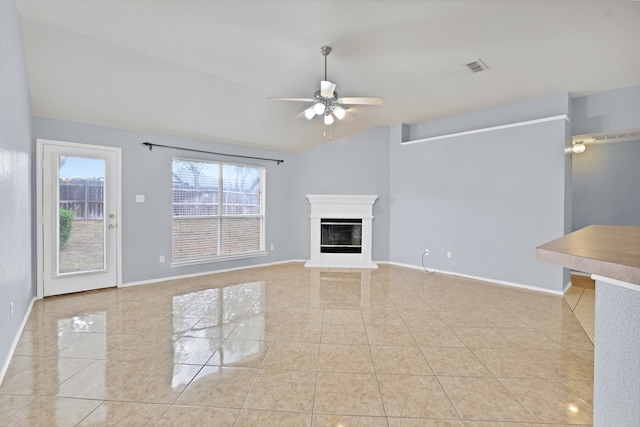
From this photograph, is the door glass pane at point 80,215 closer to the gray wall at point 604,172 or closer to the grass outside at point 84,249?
the grass outside at point 84,249

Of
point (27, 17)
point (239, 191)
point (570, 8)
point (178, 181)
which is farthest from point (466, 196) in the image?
point (27, 17)

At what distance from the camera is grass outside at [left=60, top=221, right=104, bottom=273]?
4039mm

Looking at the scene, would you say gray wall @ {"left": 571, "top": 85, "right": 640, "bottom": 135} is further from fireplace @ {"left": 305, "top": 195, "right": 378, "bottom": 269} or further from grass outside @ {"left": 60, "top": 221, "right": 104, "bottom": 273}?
grass outside @ {"left": 60, "top": 221, "right": 104, "bottom": 273}

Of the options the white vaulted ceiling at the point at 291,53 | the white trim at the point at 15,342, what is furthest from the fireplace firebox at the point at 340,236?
the white trim at the point at 15,342

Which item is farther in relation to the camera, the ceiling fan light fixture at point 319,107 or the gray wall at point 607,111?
the gray wall at point 607,111

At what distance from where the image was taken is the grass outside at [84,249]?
404 centimetres

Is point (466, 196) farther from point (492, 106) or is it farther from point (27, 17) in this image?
point (27, 17)

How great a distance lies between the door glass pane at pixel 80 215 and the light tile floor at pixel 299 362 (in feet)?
1.62

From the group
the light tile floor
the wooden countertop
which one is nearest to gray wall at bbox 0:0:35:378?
the light tile floor

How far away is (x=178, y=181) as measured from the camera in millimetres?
5039

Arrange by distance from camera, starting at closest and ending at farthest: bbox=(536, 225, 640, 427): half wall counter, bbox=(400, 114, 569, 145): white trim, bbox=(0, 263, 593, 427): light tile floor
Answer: bbox=(536, 225, 640, 427): half wall counter → bbox=(0, 263, 593, 427): light tile floor → bbox=(400, 114, 569, 145): white trim

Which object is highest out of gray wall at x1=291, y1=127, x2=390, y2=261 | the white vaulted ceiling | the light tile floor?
the white vaulted ceiling

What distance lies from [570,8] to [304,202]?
16.0ft

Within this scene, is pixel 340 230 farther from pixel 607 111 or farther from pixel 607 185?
pixel 607 185
